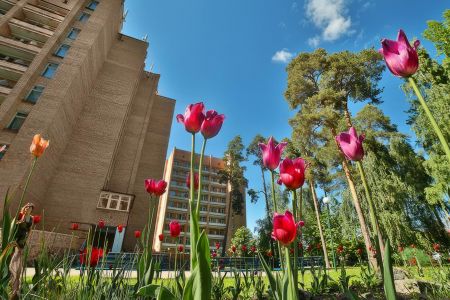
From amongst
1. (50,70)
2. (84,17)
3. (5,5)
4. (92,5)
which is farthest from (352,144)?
(92,5)

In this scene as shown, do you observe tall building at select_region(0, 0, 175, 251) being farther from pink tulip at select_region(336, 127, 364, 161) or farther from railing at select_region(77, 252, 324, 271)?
pink tulip at select_region(336, 127, 364, 161)

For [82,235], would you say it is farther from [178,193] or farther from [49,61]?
[178,193]

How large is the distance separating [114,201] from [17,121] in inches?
340

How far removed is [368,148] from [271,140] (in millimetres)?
14737

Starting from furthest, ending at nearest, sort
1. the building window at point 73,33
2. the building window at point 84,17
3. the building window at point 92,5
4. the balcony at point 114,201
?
the building window at point 92,5
the building window at point 84,17
the building window at point 73,33
the balcony at point 114,201

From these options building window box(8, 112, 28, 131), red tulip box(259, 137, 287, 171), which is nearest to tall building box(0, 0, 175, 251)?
building window box(8, 112, 28, 131)

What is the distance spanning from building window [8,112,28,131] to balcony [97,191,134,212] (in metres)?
7.28

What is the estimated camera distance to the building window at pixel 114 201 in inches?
795

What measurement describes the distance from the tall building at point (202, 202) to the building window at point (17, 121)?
32197 millimetres

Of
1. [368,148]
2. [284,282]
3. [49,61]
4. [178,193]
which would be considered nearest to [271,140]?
[284,282]

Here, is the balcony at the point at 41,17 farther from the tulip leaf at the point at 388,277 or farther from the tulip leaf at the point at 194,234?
the tulip leaf at the point at 388,277

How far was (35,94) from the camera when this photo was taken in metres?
17.9

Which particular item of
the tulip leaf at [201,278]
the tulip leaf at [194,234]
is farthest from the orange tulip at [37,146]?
the tulip leaf at [201,278]

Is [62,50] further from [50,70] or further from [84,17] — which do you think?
[84,17]
